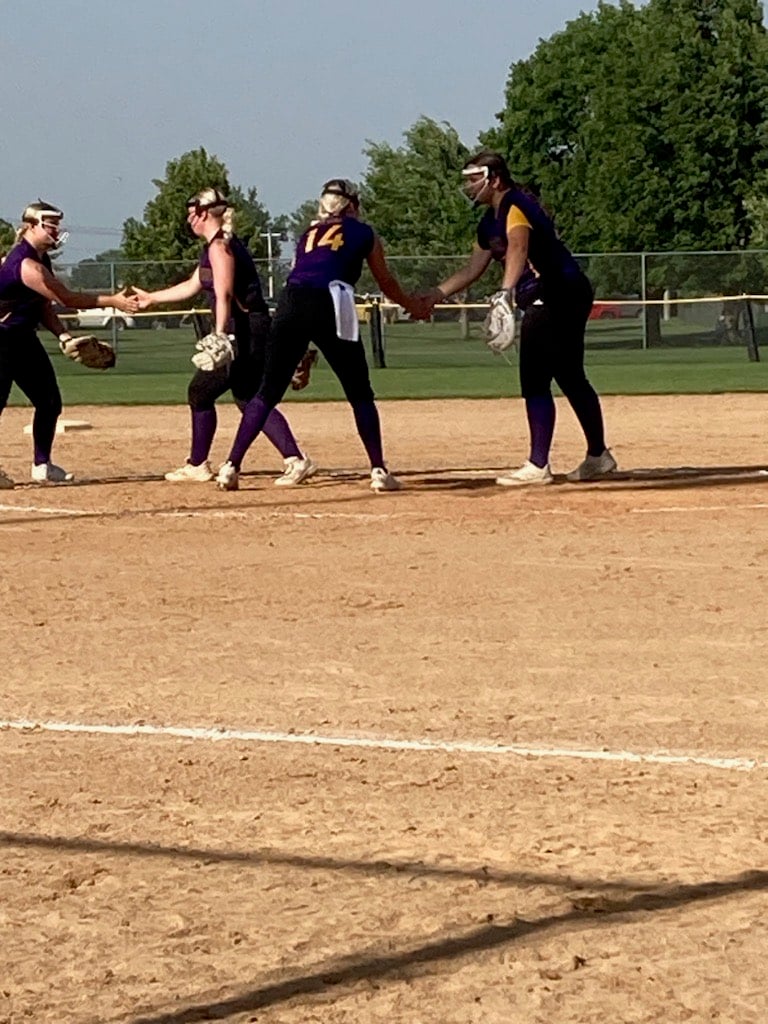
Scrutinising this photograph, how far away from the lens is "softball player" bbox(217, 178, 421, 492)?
37.7 ft

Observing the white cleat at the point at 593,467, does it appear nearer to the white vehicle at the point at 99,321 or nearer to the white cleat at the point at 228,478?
the white cleat at the point at 228,478

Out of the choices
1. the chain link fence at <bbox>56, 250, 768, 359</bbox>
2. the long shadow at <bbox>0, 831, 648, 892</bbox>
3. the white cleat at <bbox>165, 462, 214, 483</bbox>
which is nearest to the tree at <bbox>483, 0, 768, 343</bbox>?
the chain link fence at <bbox>56, 250, 768, 359</bbox>

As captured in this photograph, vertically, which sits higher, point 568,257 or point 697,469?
point 568,257

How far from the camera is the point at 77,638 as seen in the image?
Answer: 23.4 ft

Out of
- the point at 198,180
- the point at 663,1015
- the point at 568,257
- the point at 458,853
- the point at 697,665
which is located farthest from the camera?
the point at 198,180

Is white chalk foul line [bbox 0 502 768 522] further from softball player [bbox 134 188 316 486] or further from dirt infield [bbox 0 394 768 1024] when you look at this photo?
softball player [bbox 134 188 316 486]

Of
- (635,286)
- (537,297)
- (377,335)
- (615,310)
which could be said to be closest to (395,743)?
(537,297)

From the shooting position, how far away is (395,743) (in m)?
5.42

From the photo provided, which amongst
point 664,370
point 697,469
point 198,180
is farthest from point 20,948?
point 198,180

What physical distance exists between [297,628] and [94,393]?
20.4 m

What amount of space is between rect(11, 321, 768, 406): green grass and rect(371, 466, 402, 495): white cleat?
12.4 metres

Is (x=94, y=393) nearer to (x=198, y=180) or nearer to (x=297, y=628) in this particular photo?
(x=297, y=628)

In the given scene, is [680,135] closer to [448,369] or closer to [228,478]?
[448,369]

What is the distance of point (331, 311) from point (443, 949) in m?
8.02
